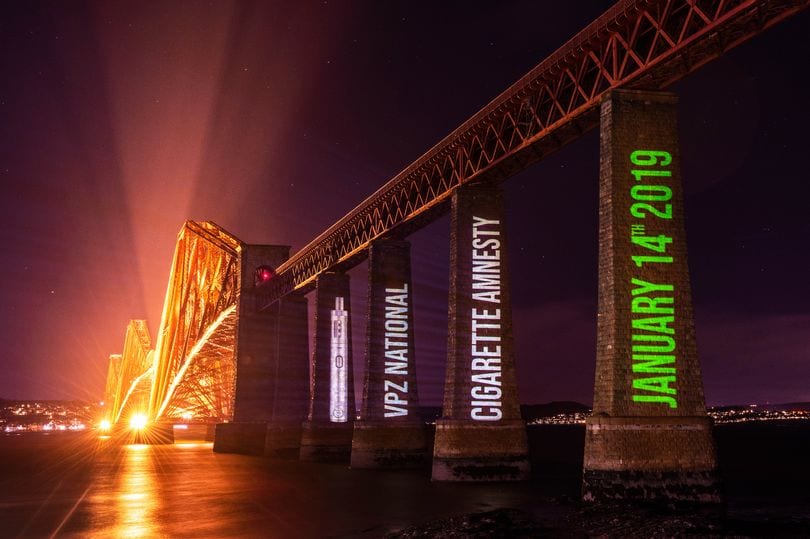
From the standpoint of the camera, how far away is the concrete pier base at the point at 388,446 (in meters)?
43.4

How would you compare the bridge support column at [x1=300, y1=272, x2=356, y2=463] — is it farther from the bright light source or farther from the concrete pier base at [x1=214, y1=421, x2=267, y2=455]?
the bright light source

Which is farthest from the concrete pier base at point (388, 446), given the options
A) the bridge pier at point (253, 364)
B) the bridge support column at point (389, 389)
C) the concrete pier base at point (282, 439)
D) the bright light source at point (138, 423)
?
the bright light source at point (138, 423)

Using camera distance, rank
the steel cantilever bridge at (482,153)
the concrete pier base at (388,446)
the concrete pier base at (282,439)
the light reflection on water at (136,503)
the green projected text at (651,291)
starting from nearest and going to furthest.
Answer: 1. the green projected text at (651,291)
2. the light reflection on water at (136,503)
3. the steel cantilever bridge at (482,153)
4. the concrete pier base at (388,446)
5. the concrete pier base at (282,439)

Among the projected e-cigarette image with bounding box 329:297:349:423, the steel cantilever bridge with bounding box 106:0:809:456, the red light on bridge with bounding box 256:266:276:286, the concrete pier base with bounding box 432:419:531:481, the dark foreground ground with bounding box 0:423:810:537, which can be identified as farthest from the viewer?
the red light on bridge with bounding box 256:266:276:286

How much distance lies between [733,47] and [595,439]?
461 inches

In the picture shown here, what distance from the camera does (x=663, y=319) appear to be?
23.4m

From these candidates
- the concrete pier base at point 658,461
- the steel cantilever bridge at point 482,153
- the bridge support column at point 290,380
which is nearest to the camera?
the concrete pier base at point 658,461

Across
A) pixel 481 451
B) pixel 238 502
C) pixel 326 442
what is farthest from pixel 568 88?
pixel 326 442

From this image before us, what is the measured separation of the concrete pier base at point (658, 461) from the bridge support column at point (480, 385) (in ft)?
33.8

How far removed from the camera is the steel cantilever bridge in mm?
24062

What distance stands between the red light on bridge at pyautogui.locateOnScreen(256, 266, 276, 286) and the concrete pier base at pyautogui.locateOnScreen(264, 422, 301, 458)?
1440cm

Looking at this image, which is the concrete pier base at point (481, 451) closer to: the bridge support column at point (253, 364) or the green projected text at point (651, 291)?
the green projected text at point (651, 291)

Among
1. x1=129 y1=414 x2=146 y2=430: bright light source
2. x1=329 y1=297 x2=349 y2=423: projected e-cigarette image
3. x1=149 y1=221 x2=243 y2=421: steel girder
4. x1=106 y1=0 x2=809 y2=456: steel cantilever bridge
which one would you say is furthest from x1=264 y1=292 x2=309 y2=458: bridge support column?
x1=129 y1=414 x2=146 y2=430: bright light source

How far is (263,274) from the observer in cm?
7538
